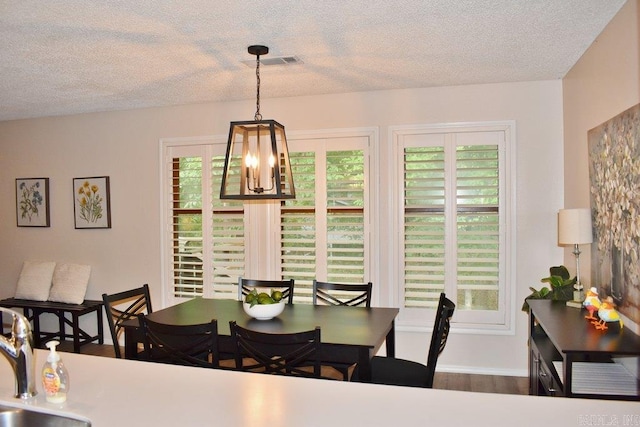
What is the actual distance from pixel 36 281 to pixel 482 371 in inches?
181

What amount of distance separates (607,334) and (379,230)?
2195 millimetres

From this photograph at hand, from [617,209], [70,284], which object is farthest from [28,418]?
[70,284]

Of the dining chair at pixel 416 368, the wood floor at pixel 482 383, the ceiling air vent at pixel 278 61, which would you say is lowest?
the wood floor at pixel 482 383

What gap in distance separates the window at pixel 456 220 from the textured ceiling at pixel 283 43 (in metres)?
0.51

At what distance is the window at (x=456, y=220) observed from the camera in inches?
161

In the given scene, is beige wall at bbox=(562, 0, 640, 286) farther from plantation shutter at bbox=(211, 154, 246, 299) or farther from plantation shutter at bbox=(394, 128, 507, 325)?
plantation shutter at bbox=(211, 154, 246, 299)

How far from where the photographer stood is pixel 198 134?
486 cm

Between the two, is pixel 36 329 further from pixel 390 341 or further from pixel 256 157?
pixel 390 341

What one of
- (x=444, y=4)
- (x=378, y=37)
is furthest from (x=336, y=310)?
(x=444, y=4)

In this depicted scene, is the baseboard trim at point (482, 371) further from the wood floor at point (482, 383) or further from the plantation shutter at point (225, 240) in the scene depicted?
the plantation shutter at point (225, 240)

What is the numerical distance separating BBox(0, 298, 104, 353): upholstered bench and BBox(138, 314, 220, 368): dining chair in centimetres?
265

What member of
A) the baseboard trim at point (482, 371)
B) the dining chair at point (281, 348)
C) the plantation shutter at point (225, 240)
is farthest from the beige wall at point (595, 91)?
the plantation shutter at point (225, 240)

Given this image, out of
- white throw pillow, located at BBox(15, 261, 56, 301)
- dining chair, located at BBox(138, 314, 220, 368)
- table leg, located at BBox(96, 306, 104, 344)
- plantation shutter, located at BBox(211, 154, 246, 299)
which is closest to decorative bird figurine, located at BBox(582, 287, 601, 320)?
dining chair, located at BBox(138, 314, 220, 368)

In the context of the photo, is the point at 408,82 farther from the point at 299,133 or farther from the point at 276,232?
the point at 276,232
